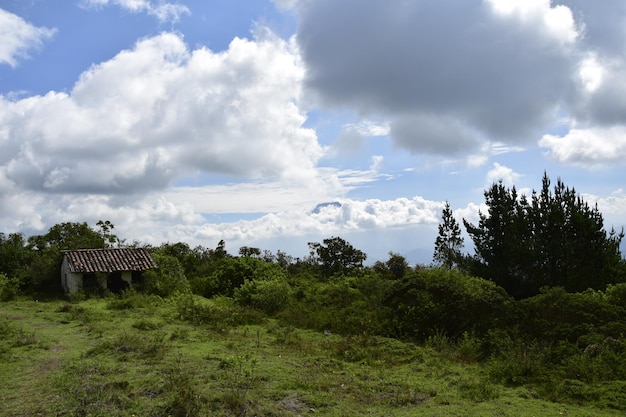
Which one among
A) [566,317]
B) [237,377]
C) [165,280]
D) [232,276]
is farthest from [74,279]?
[566,317]

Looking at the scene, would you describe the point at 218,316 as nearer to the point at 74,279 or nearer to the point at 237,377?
the point at 237,377

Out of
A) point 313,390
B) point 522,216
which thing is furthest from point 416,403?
point 522,216

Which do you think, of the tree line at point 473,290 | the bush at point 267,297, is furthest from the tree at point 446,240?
the bush at point 267,297

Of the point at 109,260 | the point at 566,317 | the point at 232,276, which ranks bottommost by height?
the point at 566,317

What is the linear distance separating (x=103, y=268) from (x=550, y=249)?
2550 cm

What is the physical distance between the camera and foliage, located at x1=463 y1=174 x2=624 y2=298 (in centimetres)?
2509

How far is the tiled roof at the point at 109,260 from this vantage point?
88.1ft

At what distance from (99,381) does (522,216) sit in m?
25.0

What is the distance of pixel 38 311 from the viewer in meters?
21.5

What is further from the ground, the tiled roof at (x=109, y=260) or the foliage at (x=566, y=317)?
the tiled roof at (x=109, y=260)

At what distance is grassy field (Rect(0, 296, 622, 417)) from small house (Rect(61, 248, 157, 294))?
10733mm

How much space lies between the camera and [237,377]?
976 centimetres

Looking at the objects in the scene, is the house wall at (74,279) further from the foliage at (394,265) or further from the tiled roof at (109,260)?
the foliage at (394,265)

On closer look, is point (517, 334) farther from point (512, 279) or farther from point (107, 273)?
point (107, 273)
